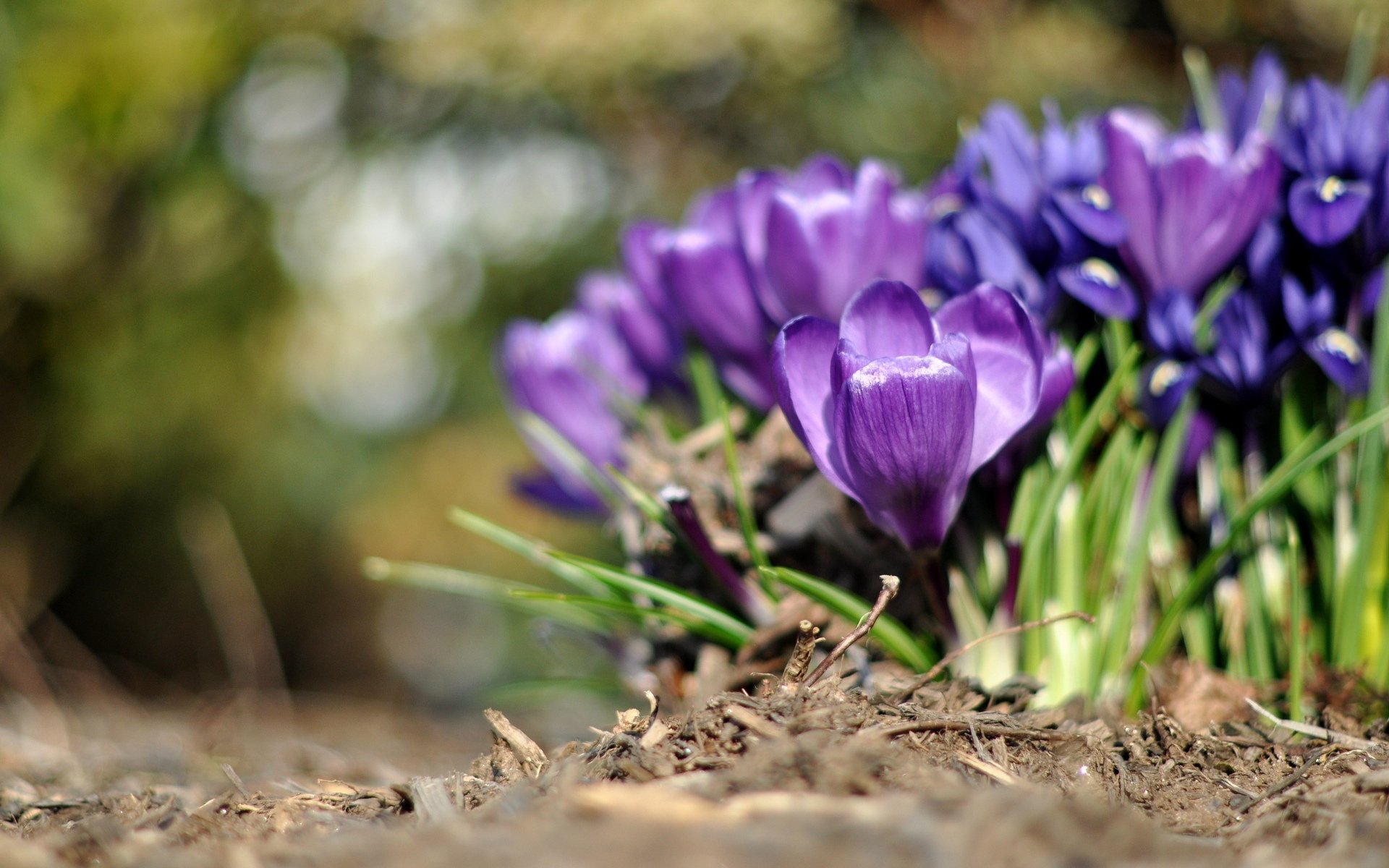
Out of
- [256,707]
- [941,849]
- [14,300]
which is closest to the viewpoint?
[941,849]

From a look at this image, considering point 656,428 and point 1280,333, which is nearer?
point 1280,333

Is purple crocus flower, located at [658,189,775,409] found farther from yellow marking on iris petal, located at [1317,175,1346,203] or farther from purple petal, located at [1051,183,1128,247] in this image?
yellow marking on iris petal, located at [1317,175,1346,203]

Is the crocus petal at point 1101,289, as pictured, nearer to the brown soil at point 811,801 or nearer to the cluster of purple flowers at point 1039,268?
the cluster of purple flowers at point 1039,268

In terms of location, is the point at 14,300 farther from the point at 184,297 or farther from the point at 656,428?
the point at 656,428

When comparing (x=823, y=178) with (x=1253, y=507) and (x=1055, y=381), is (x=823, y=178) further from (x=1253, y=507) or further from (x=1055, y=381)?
(x=1253, y=507)

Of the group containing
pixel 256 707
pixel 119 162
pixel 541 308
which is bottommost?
pixel 256 707

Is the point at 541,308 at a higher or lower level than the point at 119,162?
lower

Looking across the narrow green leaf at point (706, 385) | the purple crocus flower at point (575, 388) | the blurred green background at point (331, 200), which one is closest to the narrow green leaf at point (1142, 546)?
the narrow green leaf at point (706, 385)

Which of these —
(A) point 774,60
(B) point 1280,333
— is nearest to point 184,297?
(A) point 774,60
